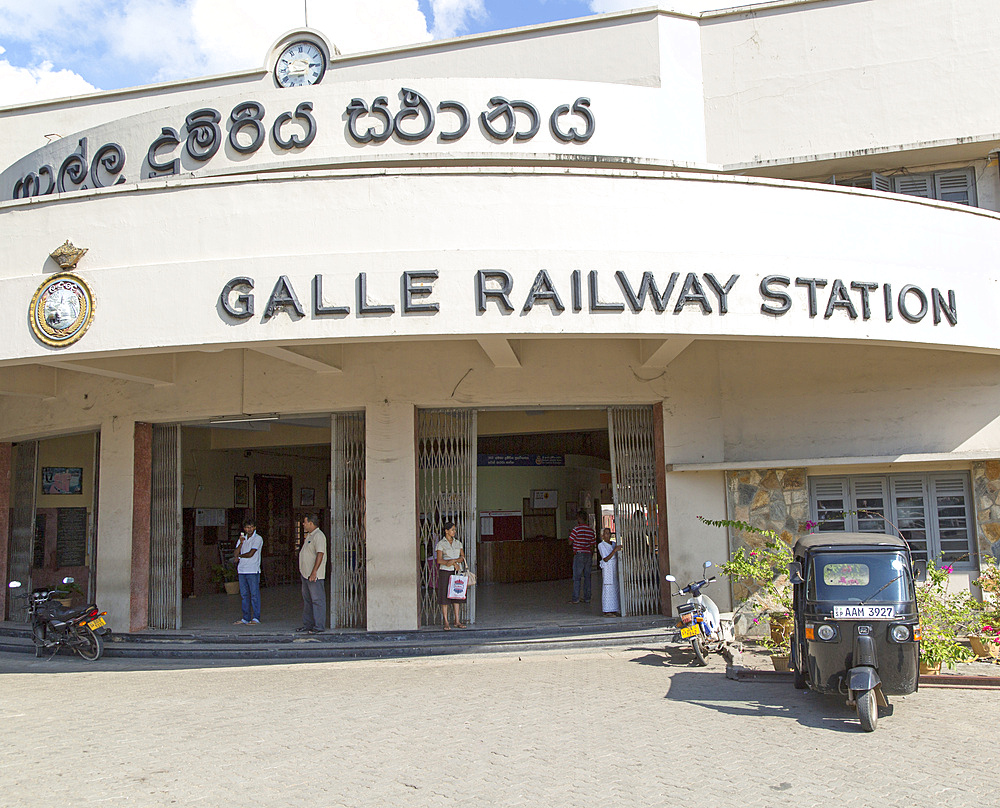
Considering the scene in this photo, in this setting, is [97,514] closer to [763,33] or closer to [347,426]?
[347,426]

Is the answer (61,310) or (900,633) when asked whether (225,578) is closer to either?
(61,310)

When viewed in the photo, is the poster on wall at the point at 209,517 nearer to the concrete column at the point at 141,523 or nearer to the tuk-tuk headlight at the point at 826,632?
the concrete column at the point at 141,523

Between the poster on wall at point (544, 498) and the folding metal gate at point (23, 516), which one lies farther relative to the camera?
the poster on wall at point (544, 498)

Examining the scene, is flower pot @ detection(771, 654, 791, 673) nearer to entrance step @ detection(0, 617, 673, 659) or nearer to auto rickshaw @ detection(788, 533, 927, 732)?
auto rickshaw @ detection(788, 533, 927, 732)

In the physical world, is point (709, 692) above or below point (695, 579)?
below

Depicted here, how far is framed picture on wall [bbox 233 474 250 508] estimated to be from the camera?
17.7 metres

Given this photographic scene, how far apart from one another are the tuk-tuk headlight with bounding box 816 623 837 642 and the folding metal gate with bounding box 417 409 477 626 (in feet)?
17.5

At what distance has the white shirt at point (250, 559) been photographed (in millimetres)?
12109

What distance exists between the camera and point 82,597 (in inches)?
546

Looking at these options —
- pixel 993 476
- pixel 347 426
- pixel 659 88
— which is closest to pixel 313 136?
pixel 347 426

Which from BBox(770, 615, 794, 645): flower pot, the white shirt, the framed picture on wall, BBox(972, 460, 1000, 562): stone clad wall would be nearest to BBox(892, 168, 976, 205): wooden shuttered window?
BBox(972, 460, 1000, 562): stone clad wall

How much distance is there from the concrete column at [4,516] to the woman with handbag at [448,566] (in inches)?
300

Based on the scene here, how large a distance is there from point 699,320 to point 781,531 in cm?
362

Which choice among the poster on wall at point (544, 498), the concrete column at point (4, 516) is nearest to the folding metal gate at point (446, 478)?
the poster on wall at point (544, 498)
